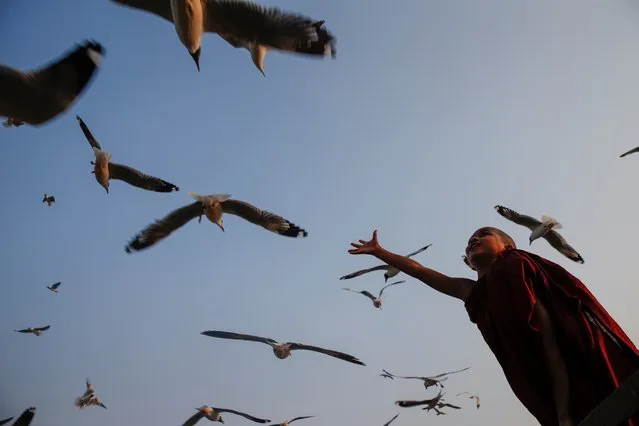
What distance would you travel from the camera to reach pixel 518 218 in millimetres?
10367

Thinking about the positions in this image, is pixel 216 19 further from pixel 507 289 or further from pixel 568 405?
pixel 568 405

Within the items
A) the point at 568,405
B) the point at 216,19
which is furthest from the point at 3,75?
the point at 568,405

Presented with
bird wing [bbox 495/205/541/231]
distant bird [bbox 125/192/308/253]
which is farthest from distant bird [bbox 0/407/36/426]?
bird wing [bbox 495/205/541/231]

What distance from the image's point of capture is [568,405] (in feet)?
6.75

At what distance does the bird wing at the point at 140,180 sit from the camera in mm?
8078

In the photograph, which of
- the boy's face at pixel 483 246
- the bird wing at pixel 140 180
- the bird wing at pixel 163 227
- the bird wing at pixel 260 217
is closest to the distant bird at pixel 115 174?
the bird wing at pixel 140 180

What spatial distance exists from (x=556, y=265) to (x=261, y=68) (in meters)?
4.05

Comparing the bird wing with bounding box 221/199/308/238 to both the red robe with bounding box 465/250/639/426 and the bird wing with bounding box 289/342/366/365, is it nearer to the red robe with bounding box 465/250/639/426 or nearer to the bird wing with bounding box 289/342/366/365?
the bird wing with bounding box 289/342/366/365

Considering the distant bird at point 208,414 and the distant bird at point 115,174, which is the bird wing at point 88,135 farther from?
the distant bird at point 208,414

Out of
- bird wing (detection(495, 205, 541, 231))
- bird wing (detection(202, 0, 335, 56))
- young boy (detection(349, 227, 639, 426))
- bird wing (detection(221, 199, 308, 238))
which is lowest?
young boy (detection(349, 227, 639, 426))

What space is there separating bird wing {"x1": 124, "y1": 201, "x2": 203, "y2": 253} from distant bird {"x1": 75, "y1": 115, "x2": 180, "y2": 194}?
0.68m

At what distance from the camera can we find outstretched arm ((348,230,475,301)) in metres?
2.70

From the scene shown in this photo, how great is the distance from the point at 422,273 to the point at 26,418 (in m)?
3.98

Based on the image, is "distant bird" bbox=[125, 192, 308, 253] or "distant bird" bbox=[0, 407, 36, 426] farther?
"distant bird" bbox=[125, 192, 308, 253]
